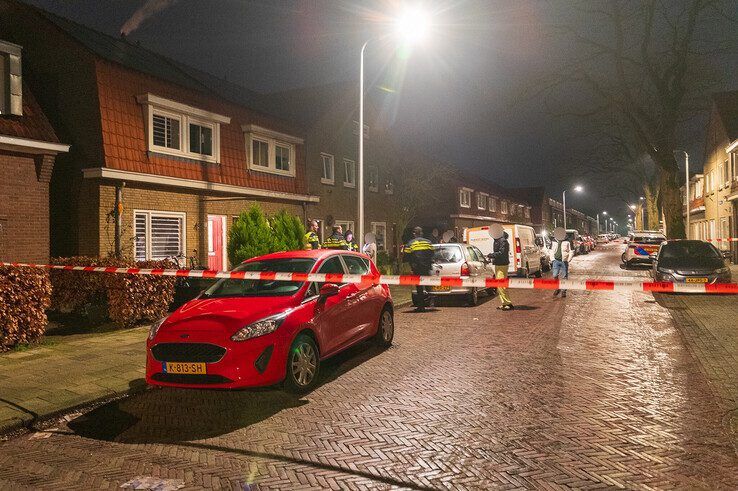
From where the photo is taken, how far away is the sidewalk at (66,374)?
562cm

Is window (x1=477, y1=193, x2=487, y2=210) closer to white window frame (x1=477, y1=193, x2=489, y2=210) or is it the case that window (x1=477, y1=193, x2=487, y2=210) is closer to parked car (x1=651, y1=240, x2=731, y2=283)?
white window frame (x1=477, y1=193, x2=489, y2=210)

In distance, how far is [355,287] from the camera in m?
7.48

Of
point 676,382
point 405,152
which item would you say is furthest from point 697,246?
point 405,152

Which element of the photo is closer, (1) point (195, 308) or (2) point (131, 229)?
(1) point (195, 308)

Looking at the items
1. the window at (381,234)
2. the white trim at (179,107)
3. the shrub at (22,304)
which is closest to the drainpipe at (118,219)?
the white trim at (179,107)

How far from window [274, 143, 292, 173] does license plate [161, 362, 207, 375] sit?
15.6m

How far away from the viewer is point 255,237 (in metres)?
15.8

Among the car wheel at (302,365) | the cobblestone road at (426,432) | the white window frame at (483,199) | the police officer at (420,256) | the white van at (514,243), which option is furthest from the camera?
the white window frame at (483,199)

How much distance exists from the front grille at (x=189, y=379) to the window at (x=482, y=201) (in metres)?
46.5

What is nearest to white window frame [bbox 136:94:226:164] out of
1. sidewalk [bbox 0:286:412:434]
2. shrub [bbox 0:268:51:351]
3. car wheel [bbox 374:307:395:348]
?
shrub [bbox 0:268:51:351]

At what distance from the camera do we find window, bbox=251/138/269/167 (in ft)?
63.2

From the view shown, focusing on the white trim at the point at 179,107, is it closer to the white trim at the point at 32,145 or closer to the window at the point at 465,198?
the white trim at the point at 32,145

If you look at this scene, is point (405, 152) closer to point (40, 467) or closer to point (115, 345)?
point (115, 345)

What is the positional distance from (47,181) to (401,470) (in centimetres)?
1231
